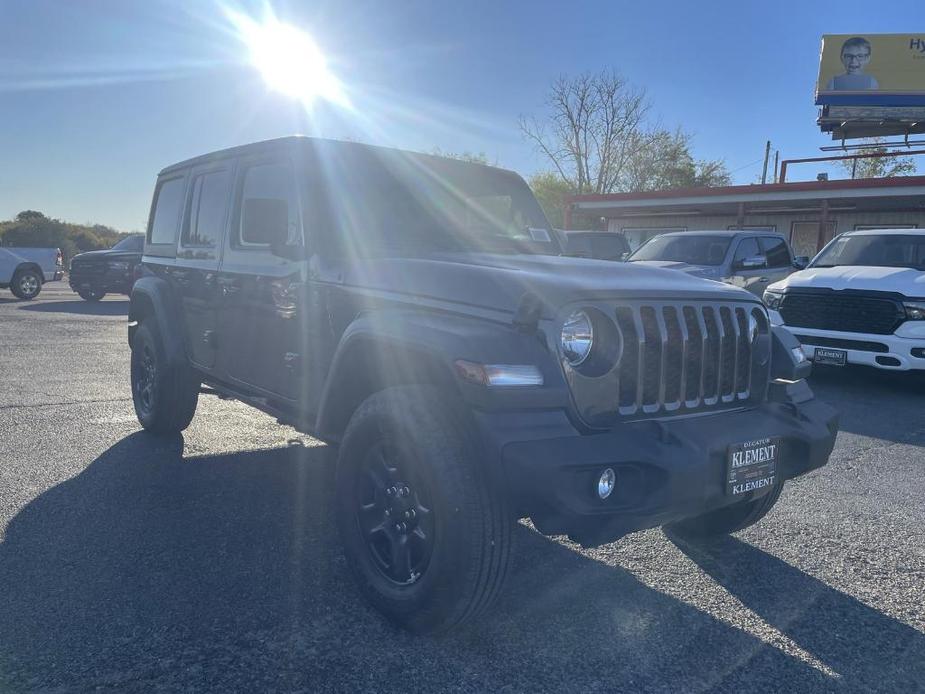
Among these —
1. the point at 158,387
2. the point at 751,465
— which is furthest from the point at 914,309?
the point at 158,387

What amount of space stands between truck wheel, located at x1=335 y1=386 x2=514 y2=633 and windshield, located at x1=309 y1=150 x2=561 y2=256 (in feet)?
3.69

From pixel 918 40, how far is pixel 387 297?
26.3 metres

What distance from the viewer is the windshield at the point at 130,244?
18766 millimetres

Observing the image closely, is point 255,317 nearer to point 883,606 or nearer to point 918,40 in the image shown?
point 883,606

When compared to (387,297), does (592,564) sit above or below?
below

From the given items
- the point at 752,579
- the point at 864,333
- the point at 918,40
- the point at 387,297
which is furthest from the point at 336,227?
the point at 918,40

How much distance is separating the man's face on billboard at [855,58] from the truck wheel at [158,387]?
24.7 meters

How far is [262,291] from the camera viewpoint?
13.6 ft

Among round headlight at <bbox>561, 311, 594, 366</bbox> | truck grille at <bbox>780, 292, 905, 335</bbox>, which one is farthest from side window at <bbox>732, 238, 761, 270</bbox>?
round headlight at <bbox>561, 311, 594, 366</bbox>

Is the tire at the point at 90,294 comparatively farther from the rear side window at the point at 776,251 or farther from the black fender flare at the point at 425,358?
the black fender flare at the point at 425,358

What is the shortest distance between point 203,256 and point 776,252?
1002 cm

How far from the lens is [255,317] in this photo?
423cm

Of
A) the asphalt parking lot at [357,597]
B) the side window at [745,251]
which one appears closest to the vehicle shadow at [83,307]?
the asphalt parking lot at [357,597]

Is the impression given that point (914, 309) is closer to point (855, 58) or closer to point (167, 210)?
point (167, 210)
